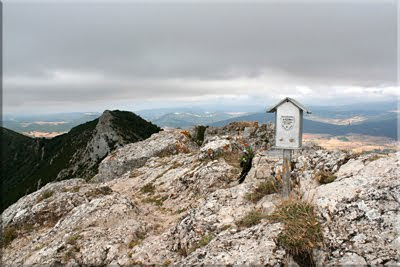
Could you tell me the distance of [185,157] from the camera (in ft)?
77.4

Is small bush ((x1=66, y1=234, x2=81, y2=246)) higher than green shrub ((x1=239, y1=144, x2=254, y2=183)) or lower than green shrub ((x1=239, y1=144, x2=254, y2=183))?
lower

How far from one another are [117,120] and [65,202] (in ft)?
328

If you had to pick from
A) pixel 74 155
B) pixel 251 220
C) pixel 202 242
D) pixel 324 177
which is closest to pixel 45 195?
pixel 202 242

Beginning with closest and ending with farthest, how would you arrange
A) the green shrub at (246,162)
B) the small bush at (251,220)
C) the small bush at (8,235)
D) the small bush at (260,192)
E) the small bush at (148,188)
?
the small bush at (251,220) → the small bush at (260,192) → the small bush at (8,235) → the green shrub at (246,162) → the small bush at (148,188)

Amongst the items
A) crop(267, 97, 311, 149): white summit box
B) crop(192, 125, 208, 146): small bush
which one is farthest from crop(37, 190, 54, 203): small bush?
crop(192, 125, 208, 146): small bush

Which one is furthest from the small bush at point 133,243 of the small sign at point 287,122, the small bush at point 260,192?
the small sign at point 287,122

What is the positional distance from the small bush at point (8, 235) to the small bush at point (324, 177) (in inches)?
612

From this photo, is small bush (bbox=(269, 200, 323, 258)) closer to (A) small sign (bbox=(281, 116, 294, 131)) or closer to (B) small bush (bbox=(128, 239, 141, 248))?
(A) small sign (bbox=(281, 116, 294, 131))

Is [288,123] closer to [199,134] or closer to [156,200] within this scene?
[156,200]

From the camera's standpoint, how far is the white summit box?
9.24m

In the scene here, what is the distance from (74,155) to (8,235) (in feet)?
343

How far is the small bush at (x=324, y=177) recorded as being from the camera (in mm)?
9938

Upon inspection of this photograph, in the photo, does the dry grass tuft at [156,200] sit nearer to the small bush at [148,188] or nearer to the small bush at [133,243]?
the small bush at [148,188]

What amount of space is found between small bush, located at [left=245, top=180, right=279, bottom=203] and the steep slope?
7378 centimetres
